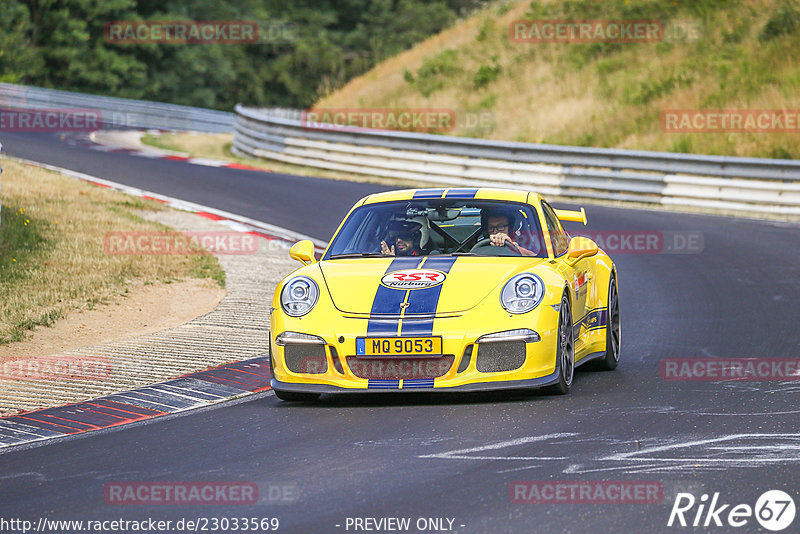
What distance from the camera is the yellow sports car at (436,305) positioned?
778 cm

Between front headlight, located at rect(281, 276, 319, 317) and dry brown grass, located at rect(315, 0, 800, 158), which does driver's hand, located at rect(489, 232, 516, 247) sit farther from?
dry brown grass, located at rect(315, 0, 800, 158)

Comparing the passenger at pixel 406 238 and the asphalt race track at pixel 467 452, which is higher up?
the passenger at pixel 406 238

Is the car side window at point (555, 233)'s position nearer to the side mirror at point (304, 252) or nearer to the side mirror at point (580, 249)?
the side mirror at point (580, 249)

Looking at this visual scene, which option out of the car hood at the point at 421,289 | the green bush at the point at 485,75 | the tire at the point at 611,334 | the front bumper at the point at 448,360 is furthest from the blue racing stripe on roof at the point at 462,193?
the green bush at the point at 485,75

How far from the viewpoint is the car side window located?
29.9 feet

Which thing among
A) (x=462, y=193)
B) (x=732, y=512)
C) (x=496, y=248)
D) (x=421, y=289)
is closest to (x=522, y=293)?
(x=421, y=289)

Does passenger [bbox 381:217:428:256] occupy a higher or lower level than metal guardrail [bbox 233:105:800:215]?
lower

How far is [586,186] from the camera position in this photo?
22359 millimetres

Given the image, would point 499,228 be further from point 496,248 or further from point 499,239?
point 496,248

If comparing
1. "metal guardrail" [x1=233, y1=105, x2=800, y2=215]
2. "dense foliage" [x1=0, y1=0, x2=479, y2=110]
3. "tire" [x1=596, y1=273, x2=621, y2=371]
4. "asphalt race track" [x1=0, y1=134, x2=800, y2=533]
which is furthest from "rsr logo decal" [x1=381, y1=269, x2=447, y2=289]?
"dense foliage" [x1=0, y1=0, x2=479, y2=110]

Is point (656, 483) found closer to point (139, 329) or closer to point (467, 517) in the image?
point (467, 517)

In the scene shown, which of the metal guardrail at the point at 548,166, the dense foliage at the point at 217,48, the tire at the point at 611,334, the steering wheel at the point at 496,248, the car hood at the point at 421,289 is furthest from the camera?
the dense foliage at the point at 217,48

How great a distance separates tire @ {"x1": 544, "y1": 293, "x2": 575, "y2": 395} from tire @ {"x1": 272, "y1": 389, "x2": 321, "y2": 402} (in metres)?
1.58

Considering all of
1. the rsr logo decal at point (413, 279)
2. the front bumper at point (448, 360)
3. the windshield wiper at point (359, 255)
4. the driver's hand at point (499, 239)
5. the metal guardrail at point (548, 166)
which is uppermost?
the metal guardrail at point (548, 166)
